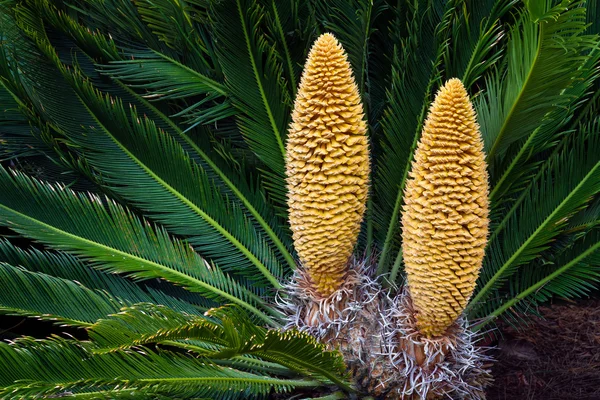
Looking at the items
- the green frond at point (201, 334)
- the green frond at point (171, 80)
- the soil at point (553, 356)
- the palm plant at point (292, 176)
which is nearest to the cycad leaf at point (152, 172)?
the palm plant at point (292, 176)

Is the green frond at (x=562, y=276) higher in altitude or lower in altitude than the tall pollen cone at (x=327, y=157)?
lower

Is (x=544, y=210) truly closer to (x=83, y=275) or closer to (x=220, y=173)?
(x=220, y=173)

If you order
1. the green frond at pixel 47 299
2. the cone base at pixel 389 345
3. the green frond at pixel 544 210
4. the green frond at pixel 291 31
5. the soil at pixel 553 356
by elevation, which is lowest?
the soil at pixel 553 356

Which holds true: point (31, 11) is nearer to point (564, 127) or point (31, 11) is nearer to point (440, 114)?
point (440, 114)

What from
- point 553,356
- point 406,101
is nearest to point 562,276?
point 553,356

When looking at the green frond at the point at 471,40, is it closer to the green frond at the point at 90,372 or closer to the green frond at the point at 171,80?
the green frond at the point at 171,80

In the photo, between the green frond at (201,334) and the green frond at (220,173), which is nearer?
the green frond at (201,334)

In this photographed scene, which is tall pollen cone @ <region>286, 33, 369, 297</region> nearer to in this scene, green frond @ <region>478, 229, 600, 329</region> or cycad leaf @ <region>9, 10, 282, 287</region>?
cycad leaf @ <region>9, 10, 282, 287</region>
